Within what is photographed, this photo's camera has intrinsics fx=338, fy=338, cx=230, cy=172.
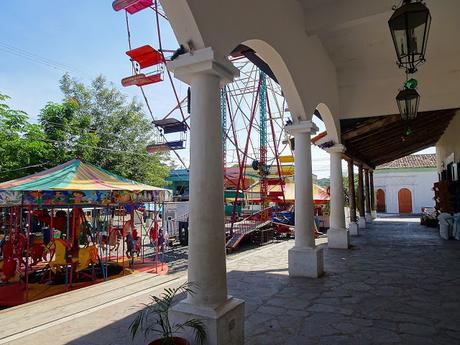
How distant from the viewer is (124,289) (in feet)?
18.7

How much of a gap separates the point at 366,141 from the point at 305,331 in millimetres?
9694

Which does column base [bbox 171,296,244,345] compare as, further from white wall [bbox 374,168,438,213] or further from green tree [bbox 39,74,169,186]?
white wall [bbox 374,168,438,213]

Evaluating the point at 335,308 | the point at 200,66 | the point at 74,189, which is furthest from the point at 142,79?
the point at 335,308

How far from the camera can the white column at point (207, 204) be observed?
2818 millimetres

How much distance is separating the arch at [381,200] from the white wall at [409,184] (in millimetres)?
276

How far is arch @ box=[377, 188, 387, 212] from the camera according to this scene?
28228 millimetres

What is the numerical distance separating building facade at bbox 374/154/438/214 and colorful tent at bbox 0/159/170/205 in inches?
972

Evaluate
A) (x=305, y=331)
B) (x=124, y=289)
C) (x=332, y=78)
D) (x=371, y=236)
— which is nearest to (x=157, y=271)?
(x=124, y=289)

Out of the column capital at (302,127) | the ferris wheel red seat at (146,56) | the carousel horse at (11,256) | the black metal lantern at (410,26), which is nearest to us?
the black metal lantern at (410,26)

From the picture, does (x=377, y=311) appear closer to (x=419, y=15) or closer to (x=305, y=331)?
(x=305, y=331)

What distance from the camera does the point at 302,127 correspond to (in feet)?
18.2

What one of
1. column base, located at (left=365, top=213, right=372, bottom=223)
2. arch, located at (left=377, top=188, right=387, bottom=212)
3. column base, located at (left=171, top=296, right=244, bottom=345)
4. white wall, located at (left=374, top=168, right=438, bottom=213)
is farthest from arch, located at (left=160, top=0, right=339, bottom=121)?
arch, located at (left=377, top=188, right=387, bottom=212)

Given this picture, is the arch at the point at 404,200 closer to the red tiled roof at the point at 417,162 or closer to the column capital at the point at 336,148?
the red tiled roof at the point at 417,162

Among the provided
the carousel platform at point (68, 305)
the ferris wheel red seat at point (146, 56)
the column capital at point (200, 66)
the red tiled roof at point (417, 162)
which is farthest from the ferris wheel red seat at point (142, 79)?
the red tiled roof at point (417, 162)
